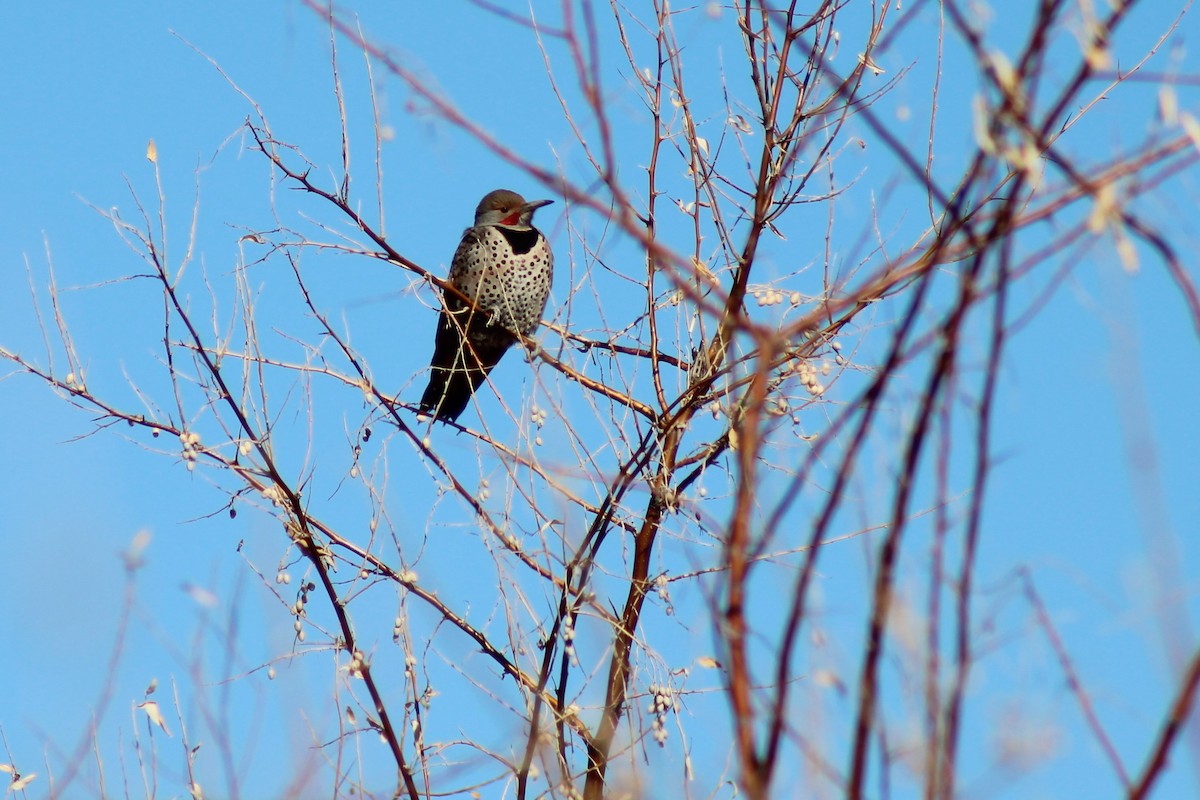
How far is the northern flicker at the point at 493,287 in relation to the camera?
6.12m

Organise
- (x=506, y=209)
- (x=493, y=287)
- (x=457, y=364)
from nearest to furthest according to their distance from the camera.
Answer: (x=457, y=364) → (x=493, y=287) → (x=506, y=209)

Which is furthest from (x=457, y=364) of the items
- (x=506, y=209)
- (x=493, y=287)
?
(x=506, y=209)

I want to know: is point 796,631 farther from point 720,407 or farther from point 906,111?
point 720,407

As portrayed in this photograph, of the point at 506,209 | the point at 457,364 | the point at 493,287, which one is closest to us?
the point at 457,364

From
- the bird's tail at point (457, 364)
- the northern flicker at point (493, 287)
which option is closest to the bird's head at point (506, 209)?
the northern flicker at point (493, 287)

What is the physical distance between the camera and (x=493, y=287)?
639cm

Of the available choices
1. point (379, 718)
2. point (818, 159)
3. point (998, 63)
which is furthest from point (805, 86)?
point (998, 63)

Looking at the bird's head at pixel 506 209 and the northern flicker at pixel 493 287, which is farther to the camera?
the bird's head at pixel 506 209

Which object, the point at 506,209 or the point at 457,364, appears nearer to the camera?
the point at 457,364

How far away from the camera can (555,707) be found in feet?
11.6

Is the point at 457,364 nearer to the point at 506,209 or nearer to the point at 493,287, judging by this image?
the point at 493,287

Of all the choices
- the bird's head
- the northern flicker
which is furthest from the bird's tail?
the bird's head

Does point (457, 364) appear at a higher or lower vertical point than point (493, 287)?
lower

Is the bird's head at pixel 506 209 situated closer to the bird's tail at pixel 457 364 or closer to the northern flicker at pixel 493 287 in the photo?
the northern flicker at pixel 493 287
